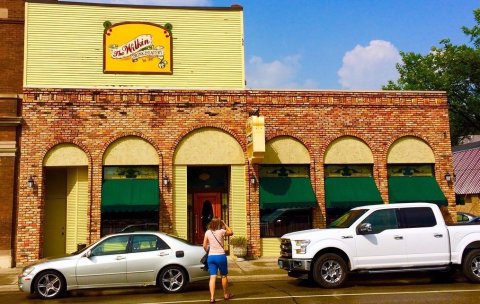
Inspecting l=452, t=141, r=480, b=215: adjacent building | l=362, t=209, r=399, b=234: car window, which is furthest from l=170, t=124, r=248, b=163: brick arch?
l=452, t=141, r=480, b=215: adjacent building

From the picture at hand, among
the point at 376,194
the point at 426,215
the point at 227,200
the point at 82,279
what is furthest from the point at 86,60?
the point at 426,215

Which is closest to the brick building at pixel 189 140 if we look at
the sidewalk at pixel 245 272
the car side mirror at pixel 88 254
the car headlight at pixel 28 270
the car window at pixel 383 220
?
the sidewalk at pixel 245 272

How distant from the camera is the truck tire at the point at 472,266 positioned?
11.7m

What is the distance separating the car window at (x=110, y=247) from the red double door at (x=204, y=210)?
6.52 m

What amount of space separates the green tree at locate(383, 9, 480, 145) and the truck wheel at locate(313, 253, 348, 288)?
2918cm

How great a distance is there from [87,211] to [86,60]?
571 cm

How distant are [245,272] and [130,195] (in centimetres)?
496

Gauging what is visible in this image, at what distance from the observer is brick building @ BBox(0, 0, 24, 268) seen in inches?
637

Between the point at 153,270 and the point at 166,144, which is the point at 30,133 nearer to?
the point at 166,144

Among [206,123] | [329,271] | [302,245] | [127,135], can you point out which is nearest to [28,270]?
[302,245]

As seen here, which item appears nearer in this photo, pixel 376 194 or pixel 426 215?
pixel 426 215

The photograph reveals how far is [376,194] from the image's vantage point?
17688 mm

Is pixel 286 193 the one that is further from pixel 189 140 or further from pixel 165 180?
pixel 165 180

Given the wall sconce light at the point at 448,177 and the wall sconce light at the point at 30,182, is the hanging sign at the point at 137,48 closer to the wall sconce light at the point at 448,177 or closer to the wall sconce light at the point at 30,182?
the wall sconce light at the point at 30,182
